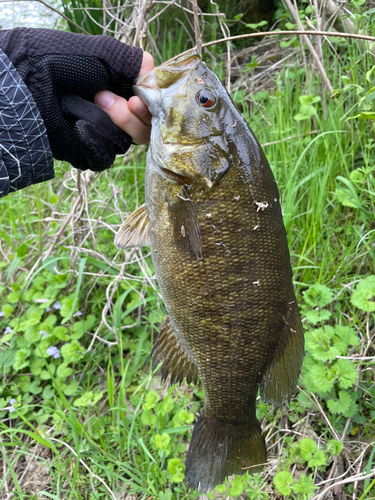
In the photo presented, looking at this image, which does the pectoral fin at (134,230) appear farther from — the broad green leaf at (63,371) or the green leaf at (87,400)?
the broad green leaf at (63,371)

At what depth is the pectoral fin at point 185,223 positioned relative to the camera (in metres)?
1.44

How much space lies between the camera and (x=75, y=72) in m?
1.53

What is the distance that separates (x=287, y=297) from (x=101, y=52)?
119cm

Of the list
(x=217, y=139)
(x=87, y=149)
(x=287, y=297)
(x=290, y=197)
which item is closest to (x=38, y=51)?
(x=87, y=149)

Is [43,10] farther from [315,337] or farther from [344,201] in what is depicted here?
[315,337]

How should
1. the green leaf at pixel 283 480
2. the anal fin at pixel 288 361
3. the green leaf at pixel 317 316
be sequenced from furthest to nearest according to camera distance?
the green leaf at pixel 317 316 → the green leaf at pixel 283 480 → the anal fin at pixel 288 361

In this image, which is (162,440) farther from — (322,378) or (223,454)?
(322,378)

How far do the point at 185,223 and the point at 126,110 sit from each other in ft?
1.84

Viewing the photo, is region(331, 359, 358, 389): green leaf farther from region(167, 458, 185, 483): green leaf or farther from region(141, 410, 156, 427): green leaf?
region(141, 410, 156, 427): green leaf

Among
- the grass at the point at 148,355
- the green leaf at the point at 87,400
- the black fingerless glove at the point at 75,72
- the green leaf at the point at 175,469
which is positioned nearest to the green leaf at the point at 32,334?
the grass at the point at 148,355

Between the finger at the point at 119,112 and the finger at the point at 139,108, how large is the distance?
0.9 inches

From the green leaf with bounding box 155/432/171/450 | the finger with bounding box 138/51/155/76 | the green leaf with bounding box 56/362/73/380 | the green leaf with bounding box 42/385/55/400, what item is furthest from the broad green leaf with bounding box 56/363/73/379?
the finger with bounding box 138/51/155/76

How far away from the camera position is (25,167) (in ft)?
5.41

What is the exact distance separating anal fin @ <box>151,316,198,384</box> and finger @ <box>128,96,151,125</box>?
0.86m
